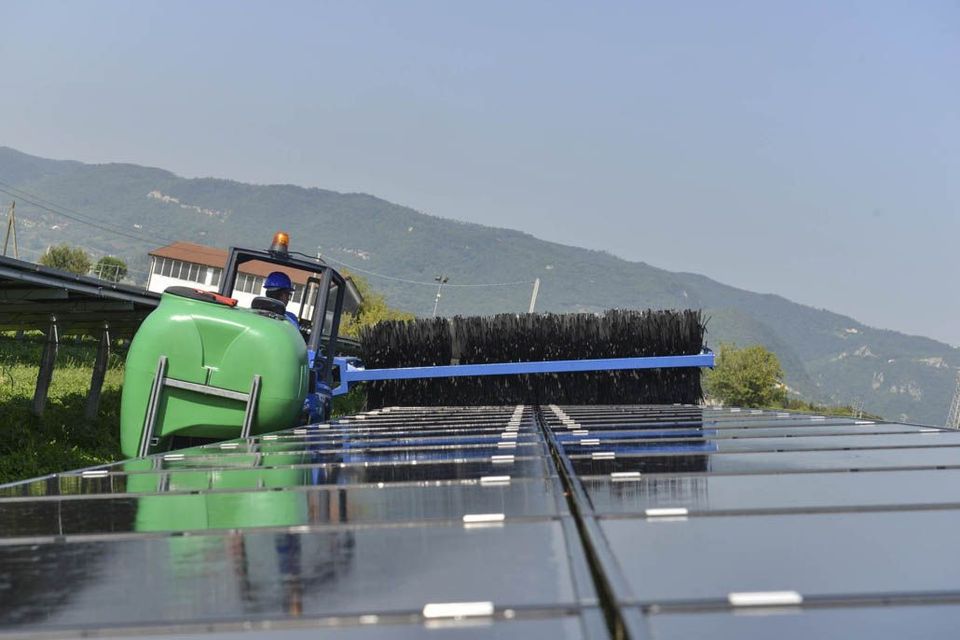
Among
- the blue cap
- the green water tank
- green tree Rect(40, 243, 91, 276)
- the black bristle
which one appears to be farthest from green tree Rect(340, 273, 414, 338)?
the green water tank

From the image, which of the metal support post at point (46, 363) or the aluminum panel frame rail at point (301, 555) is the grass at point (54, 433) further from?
the aluminum panel frame rail at point (301, 555)

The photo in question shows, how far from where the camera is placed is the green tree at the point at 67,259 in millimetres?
119312

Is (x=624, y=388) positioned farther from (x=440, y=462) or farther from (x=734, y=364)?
(x=734, y=364)

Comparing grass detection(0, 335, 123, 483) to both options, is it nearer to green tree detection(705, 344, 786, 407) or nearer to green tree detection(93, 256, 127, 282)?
green tree detection(93, 256, 127, 282)

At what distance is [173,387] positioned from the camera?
9391 millimetres

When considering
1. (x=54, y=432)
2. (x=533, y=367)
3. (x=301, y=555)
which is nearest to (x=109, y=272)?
(x=54, y=432)

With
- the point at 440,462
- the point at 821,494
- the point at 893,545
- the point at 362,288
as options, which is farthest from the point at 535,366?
the point at 362,288

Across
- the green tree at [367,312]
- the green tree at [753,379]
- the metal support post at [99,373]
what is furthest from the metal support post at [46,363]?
the green tree at [753,379]

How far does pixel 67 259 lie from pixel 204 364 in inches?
4720

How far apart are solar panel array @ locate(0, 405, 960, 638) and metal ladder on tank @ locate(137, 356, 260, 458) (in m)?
4.04

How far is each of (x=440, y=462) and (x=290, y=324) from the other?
478 cm

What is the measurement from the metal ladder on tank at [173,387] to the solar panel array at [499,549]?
4041 mm

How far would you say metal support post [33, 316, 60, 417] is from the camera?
20344mm

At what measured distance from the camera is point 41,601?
2322 mm
